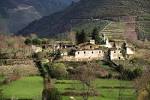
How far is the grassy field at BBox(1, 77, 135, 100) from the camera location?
203 feet

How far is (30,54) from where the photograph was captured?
90.6 m

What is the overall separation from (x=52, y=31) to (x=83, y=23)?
27.1 meters

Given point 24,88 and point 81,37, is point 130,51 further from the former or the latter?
point 24,88

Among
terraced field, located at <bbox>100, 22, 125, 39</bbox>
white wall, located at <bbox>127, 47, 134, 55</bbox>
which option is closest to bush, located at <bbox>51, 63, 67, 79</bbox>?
white wall, located at <bbox>127, 47, 134, 55</bbox>

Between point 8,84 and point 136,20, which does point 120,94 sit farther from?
point 136,20

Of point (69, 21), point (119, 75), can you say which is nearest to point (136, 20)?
point (69, 21)

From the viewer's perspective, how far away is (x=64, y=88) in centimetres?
6662

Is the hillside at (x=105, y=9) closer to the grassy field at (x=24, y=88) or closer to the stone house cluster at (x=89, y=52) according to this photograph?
the stone house cluster at (x=89, y=52)

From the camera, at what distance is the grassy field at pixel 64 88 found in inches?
2434

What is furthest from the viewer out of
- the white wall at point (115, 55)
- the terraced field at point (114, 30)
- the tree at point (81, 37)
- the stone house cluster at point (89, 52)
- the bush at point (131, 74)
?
the terraced field at point (114, 30)

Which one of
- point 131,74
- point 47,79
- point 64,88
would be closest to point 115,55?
point 131,74

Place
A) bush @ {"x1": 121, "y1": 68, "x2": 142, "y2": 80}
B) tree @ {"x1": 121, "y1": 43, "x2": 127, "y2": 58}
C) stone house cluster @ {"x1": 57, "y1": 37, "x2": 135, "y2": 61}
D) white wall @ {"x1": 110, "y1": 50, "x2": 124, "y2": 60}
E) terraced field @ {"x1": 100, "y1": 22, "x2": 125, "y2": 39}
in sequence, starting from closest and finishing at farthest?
bush @ {"x1": 121, "y1": 68, "x2": 142, "y2": 80} < stone house cluster @ {"x1": 57, "y1": 37, "x2": 135, "y2": 61} < white wall @ {"x1": 110, "y1": 50, "x2": 124, "y2": 60} < tree @ {"x1": 121, "y1": 43, "x2": 127, "y2": 58} < terraced field @ {"x1": 100, "y1": 22, "x2": 125, "y2": 39}

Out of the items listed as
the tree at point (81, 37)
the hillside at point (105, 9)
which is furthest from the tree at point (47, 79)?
the hillside at point (105, 9)

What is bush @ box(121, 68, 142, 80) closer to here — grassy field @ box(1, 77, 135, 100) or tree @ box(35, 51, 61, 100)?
grassy field @ box(1, 77, 135, 100)
